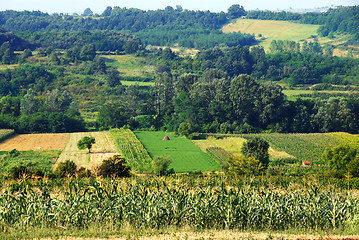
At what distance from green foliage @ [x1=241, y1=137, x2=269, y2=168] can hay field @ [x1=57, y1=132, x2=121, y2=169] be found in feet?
56.2

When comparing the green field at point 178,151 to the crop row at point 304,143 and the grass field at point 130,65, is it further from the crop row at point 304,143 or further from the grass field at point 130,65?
the grass field at point 130,65

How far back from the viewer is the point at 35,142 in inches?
2355

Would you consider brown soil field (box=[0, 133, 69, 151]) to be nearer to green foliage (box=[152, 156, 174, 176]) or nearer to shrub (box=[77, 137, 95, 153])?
shrub (box=[77, 137, 95, 153])

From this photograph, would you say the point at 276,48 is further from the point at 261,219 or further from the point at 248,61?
the point at 261,219

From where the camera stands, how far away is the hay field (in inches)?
1988

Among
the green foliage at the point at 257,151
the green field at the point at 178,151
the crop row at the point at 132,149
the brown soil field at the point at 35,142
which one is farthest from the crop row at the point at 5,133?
the green foliage at the point at 257,151

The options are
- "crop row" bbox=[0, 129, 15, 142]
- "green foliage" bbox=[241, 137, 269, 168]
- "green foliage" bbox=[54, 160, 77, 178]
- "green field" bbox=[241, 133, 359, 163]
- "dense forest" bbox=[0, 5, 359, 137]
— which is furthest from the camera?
"dense forest" bbox=[0, 5, 359, 137]

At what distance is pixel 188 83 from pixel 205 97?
263 inches

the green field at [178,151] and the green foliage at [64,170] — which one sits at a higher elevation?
the green foliage at [64,170]

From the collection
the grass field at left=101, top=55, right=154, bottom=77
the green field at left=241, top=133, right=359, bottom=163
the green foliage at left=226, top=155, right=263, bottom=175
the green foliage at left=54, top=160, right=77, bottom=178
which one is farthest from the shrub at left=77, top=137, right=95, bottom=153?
the grass field at left=101, top=55, right=154, bottom=77

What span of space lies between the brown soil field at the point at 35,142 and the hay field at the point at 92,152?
143 cm

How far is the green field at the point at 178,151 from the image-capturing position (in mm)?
50562

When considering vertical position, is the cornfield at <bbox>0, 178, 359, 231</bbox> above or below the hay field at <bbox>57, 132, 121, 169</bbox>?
above

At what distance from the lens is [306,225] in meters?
21.1
